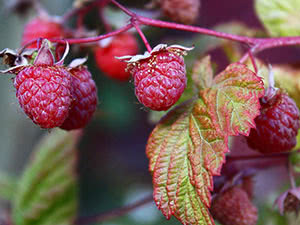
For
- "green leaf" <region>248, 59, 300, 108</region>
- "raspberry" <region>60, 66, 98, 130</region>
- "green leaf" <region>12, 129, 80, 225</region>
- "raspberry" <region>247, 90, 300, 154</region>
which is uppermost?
"raspberry" <region>60, 66, 98, 130</region>

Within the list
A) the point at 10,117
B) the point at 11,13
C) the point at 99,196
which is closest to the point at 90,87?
the point at 11,13

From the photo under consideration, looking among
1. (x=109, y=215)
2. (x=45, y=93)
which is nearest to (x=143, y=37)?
(x=45, y=93)

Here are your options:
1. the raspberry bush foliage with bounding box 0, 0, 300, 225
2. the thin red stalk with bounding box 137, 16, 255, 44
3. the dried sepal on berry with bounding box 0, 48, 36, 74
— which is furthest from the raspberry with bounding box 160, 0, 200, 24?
the dried sepal on berry with bounding box 0, 48, 36, 74

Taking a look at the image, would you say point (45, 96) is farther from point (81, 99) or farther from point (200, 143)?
point (200, 143)

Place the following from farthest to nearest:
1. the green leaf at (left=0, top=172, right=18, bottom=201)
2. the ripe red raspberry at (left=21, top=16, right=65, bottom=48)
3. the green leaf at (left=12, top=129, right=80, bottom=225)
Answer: the green leaf at (left=0, top=172, right=18, bottom=201), the green leaf at (left=12, top=129, right=80, bottom=225), the ripe red raspberry at (left=21, top=16, right=65, bottom=48)

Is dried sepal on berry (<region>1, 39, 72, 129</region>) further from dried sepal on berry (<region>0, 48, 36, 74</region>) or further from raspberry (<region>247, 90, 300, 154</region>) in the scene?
raspberry (<region>247, 90, 300, 154</region>)
